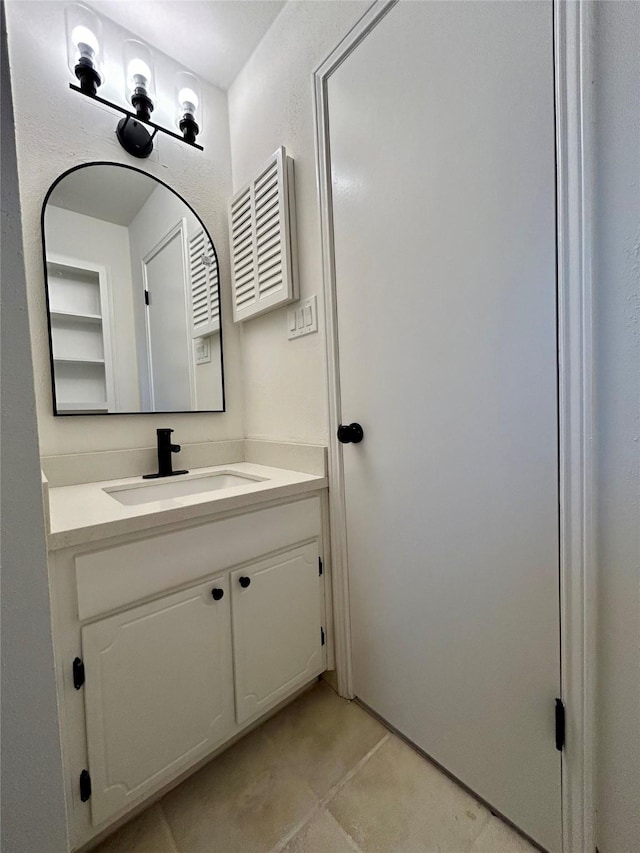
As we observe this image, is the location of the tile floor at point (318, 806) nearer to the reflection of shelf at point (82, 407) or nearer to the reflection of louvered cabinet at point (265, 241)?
the reflection of shelf at point (82, 407)

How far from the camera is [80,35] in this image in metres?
1.14

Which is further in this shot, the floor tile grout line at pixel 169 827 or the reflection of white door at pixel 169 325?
the reflection of white door at pixel 169 325

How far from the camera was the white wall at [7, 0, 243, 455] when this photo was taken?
1105 millimetres

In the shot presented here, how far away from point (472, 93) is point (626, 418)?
2.59 ft

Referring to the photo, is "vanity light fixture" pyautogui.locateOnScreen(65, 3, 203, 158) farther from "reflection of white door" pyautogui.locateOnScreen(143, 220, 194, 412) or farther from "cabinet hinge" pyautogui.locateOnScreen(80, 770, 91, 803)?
"cabinet hinge" pyautogui.locateOnScreen(80, 770, 91, 803)

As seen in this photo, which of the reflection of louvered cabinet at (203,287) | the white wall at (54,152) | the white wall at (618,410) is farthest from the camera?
the reflection of louvered cabinet at (203,287)

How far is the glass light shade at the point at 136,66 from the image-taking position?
1247 mm

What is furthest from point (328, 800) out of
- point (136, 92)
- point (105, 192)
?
point (136, 92)

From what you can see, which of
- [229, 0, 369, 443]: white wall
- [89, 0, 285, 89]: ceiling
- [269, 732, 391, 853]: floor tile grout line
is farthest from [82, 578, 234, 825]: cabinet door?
[89, 0, 285, 89]: ceiling

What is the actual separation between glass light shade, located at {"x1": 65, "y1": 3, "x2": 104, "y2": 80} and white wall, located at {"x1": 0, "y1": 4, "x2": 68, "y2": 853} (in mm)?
1211

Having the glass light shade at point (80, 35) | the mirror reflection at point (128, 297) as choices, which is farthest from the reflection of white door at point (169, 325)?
the glass light shade at point (80, 35)

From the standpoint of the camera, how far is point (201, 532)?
93cm

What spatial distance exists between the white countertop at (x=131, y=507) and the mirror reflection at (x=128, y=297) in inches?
12.7

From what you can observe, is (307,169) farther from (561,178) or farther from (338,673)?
(338,673)
